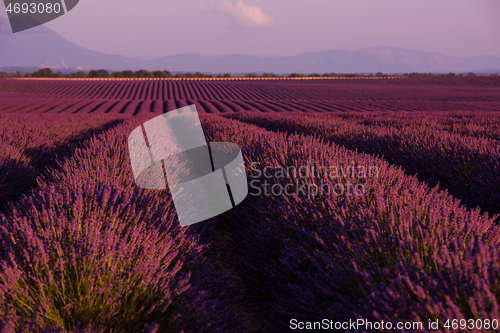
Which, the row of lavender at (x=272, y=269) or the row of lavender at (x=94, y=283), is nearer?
the row of lavender at (x=272, y=269)

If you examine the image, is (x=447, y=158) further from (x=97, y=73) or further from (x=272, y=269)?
(x=97, y=73)

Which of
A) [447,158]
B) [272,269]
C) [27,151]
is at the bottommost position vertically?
[27,151]

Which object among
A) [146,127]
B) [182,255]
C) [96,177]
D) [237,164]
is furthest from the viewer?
[146,127]

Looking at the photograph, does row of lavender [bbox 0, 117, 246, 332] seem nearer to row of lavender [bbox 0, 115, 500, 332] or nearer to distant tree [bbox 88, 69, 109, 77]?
row of lavender [bbox 0, 115, 500, 332]

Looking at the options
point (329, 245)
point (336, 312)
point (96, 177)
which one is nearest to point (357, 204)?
point (329, 245)

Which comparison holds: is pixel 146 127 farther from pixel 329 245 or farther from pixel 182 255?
pixel 329 245

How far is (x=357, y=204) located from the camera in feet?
6.70

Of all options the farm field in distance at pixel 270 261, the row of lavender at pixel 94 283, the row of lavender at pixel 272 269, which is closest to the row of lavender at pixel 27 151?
the farm field in distance at pixel 270 261

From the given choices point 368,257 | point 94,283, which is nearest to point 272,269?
point 368,257

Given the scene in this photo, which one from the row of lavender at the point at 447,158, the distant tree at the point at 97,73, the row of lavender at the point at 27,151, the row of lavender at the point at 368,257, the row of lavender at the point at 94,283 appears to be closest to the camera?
the row of lavender at the point at 368,257

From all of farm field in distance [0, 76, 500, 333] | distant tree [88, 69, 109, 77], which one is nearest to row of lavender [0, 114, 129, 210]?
farm field in distance [0, 76, 500, 333]

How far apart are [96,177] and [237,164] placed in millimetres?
1462

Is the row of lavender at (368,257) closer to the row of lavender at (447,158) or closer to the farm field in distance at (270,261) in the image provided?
the farm field in distance at (270,261)

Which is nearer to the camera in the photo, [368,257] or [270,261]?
[368,257]
